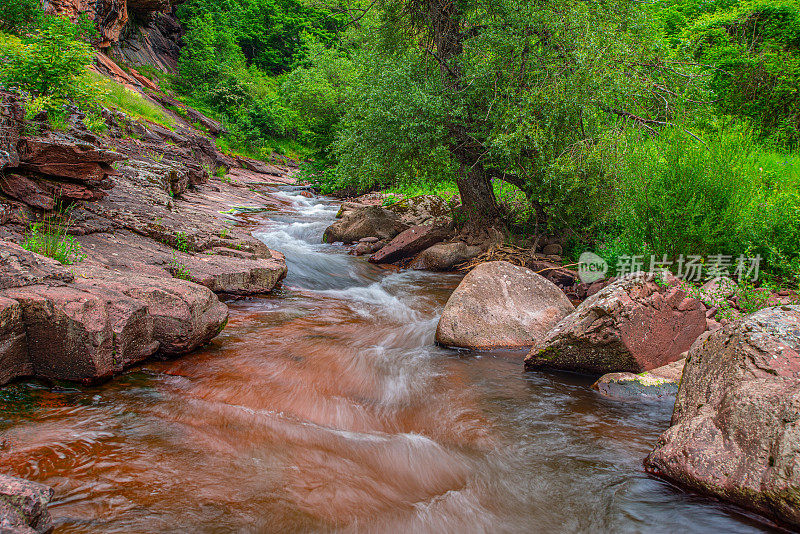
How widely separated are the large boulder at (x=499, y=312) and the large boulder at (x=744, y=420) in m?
2.71

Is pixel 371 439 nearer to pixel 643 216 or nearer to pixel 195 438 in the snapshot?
pixel 195 438

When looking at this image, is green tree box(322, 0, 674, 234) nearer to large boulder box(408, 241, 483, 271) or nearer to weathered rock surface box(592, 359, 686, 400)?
large boulder box(408, 241, 483, 271)

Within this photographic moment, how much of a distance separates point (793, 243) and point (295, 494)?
774 centimetres

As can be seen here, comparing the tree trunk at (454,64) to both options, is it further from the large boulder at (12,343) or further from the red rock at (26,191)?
the large boulder at (12,343)

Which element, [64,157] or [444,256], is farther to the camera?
[444,256]

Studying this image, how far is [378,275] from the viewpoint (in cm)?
1069

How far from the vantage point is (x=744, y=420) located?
2926 mm

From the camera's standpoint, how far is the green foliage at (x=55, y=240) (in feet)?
16.4

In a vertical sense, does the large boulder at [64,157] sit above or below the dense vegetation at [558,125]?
below

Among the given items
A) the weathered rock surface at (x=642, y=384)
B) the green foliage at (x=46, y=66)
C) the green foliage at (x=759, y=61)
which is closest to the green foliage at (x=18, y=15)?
the green foliage at (x=46, y=66)

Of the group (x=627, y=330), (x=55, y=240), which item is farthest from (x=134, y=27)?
(x=627, y=330)

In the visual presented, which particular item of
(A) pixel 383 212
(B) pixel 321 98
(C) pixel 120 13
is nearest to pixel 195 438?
(A) pixel 383 212

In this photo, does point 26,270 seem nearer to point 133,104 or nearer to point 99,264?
point 99,264

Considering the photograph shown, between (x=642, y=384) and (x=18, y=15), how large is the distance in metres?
20.1
